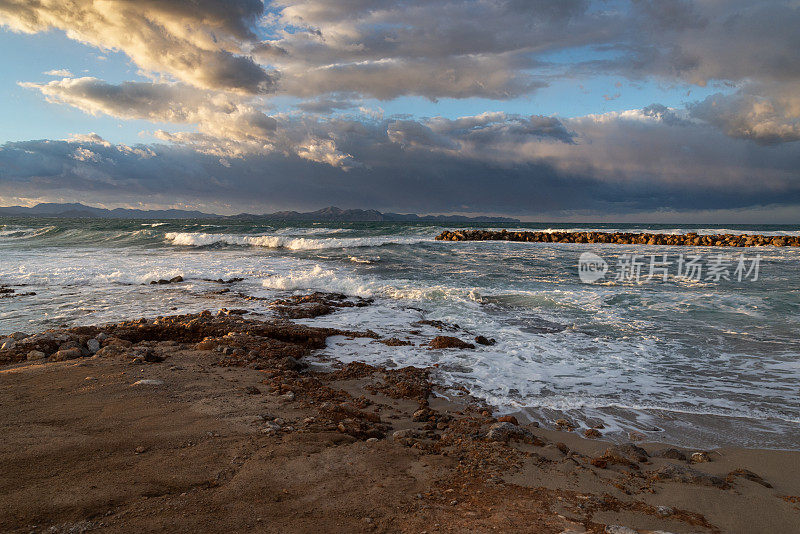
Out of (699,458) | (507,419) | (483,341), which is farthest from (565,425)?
(483,341)

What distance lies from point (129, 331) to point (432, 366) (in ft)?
17.6

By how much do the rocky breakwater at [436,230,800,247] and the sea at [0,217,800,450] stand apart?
18.3 metres

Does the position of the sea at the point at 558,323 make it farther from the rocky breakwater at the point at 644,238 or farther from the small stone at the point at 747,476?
the rocky breakwater at the point at 644,238

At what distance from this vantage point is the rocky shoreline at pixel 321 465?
251 centimetres

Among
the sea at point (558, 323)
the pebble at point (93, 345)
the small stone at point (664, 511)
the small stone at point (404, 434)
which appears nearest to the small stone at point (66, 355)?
the pebble at point (93, 345)

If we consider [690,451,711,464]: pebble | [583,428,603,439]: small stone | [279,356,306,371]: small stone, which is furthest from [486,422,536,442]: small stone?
[279,356,306,371]: small stone

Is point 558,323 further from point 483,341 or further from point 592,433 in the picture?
→ point 592,433

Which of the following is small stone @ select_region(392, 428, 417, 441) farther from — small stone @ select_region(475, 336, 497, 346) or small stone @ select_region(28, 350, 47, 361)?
small stone @ select_region(28, 350, 47, 361)

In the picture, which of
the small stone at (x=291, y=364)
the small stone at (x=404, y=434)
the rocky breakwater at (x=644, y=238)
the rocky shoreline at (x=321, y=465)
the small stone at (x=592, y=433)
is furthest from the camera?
the rocky breakwater at (x=644, y=238)

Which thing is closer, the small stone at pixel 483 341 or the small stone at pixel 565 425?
the small stone at pixel 565 425

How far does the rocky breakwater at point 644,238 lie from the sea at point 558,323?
18254mm

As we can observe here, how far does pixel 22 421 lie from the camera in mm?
3521

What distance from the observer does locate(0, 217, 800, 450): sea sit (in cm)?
477

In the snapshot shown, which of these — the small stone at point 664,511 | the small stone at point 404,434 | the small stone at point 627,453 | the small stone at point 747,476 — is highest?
the small stone at point 404,434
